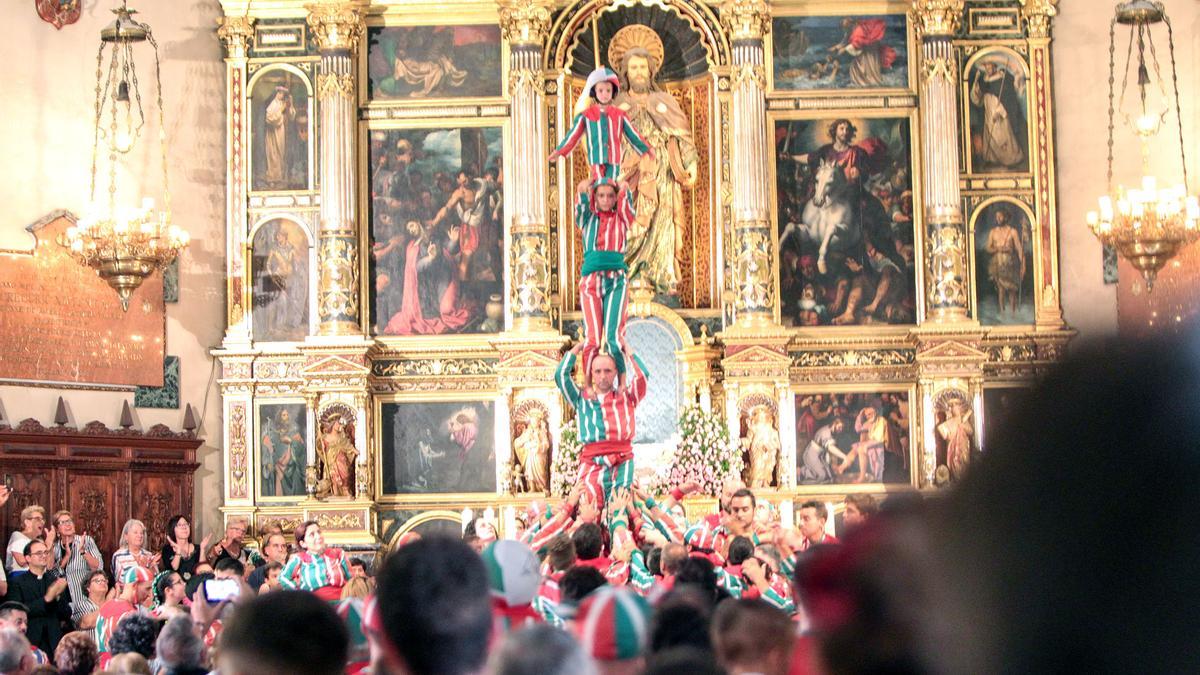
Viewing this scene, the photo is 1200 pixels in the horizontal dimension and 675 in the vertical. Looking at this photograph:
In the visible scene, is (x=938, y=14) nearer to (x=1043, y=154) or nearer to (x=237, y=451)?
(x=1043, y=154)

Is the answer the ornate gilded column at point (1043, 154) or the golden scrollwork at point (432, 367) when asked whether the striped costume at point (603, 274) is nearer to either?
the golden scrollwork at point (432, 367)

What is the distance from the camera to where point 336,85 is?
2177 centimetres

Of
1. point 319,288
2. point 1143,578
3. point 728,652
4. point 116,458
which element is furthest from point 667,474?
point 1143,578

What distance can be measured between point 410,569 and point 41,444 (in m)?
17.4

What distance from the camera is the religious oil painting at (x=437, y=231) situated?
72.0 feet

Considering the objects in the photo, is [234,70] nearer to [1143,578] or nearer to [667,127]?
[667,127]

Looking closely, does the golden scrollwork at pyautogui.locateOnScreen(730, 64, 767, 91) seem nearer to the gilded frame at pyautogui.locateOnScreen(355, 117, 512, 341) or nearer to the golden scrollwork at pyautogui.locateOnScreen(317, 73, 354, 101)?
the gilded frame at pyautogui.locateOnScreen(355, 117, 512, 341)

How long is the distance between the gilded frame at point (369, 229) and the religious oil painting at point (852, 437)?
168 inches

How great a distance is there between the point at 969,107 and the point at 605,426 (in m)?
12.5

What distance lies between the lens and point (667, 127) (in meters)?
22.0

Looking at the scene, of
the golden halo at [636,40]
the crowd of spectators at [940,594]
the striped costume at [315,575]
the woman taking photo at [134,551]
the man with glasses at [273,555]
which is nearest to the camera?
the crowd of spectators at [940,594]

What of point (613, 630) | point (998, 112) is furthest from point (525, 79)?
point (613, 630)

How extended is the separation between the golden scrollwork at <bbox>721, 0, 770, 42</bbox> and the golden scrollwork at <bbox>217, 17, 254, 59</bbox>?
6559mm


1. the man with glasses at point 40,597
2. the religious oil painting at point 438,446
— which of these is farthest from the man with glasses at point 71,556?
the religious oil painting at point 438,446
